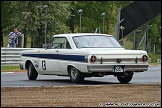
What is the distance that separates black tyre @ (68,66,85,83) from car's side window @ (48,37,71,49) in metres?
0.83

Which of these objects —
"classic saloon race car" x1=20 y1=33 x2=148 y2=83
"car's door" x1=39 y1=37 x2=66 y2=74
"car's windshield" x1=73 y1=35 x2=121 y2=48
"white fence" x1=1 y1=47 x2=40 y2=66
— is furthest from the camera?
"white fence" x1=1 y1=47 x2=40 y2=66

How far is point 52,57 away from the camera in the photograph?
18188 millimetres

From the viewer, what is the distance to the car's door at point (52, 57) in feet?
59.0

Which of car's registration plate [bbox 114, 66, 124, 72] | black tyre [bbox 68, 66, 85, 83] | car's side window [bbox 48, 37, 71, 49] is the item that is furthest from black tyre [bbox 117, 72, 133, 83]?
car's side window [bbox 48, 37, 71, 49]

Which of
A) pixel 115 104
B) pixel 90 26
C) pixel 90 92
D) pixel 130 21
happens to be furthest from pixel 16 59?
pixel 90 26

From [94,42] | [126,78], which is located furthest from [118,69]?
[94,42]

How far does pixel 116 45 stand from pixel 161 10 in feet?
68.4

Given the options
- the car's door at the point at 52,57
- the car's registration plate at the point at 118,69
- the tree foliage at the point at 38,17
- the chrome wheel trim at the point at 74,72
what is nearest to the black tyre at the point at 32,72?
the car's door at the point at 52,57

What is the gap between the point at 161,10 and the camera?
3831 cm

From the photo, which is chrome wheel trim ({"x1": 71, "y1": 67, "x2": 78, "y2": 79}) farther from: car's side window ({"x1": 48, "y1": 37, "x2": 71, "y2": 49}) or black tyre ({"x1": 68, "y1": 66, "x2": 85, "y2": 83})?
car's side window ({"x1": 48, "y1": 37, "x2": 71, "y2": 49})

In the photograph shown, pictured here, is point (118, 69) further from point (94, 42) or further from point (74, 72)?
point (94, 42)

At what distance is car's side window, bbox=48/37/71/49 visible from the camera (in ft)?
59.1

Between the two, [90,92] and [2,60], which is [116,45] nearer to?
[90,92]

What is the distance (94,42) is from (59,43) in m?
1.20
